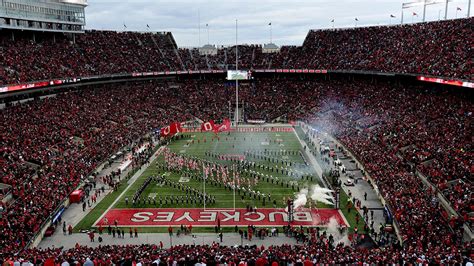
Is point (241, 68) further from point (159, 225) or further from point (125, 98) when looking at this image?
point (159, 225)

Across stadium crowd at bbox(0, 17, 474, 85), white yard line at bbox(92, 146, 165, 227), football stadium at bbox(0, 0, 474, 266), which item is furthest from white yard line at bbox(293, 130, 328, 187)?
white yard line at bbox(92, 146, 165, 227)

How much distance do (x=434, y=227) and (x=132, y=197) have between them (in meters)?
18.8

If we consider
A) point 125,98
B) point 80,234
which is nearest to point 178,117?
point 125,98

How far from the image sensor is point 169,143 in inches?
1766

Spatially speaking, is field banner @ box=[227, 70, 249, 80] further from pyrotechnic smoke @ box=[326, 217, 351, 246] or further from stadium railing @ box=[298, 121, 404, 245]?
pyrotechnic smoke @ box=[326, 217, 351, 246]

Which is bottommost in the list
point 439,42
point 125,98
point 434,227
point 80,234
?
point 80,234

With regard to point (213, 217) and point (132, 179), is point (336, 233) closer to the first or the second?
point (213, 217)

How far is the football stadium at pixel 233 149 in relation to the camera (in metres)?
20.3

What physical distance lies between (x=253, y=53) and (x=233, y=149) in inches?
1541

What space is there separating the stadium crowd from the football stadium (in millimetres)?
282

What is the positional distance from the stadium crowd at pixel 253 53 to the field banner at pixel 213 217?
19.2 metres

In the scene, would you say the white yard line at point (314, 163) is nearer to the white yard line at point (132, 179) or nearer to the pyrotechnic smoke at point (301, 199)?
the pyrotechnic smoke at point (301, 199)

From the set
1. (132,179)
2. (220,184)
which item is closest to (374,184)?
(220,184)

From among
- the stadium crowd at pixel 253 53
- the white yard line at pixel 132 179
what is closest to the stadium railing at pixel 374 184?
the stadium crowd at pixel 253 53
